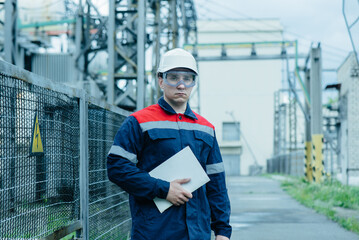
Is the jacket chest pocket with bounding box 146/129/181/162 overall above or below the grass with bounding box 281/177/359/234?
above

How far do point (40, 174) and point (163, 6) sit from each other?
19.7 metres

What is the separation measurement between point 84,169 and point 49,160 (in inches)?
34.1

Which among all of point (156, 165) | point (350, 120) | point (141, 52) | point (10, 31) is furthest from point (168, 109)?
point (350, 120)

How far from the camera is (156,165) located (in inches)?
127

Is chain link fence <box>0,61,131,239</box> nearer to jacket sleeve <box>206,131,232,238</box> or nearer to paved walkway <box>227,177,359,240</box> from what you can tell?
jacket sleeve <box>206,131,232,238</box>

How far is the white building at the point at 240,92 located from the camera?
198ft

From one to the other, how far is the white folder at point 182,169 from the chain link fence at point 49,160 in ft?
2.37

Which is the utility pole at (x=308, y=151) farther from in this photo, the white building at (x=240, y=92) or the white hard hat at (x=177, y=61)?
the white building at (x=240, y=92)

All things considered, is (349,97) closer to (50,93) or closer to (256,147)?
(50,93)

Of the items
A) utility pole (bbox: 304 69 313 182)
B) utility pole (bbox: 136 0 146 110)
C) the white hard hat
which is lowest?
utility pole (bbox: 304 69 313 182)

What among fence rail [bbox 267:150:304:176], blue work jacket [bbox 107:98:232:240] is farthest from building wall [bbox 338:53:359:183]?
blue work jacket [bbox 107:98:232:240]

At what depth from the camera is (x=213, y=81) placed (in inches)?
2398

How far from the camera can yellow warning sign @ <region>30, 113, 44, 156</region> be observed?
3297mm

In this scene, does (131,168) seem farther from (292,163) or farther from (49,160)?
(292,163)
